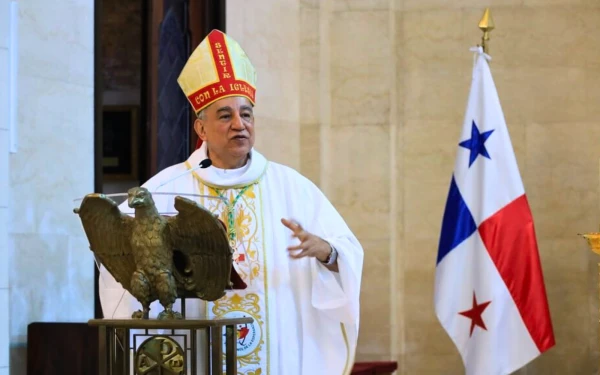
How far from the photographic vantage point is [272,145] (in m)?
7.29

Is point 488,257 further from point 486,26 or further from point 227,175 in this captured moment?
point 227,175

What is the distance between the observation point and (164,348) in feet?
11.8

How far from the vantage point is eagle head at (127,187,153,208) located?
11.7 feet

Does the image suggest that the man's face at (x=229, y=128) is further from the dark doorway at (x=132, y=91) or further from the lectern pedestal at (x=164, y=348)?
the dark doorway at (x=132, y=91)

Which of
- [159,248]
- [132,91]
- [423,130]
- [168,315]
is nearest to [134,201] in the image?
[159,248]

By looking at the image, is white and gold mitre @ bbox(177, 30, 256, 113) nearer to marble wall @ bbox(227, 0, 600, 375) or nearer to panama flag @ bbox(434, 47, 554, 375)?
panama flag @ bbox(434, 47, 554, 375)

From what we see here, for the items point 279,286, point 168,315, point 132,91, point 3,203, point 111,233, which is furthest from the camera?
point 132,91

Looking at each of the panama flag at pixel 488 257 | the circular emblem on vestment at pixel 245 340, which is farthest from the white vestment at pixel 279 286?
the panama flag at pixel 488 257

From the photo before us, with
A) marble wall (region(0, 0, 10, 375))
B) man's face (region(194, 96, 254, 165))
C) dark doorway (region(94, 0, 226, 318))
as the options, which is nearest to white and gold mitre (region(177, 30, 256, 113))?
man's face (region(194, 96, 254, 165))

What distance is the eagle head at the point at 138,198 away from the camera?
3.57 meters

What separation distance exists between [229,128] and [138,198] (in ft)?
2.53

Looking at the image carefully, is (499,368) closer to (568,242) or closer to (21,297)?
(568,242)

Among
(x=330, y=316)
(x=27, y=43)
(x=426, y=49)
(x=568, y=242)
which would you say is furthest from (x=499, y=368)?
(x=27, y=43)

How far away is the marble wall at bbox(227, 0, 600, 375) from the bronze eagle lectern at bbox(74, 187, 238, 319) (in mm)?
3690
